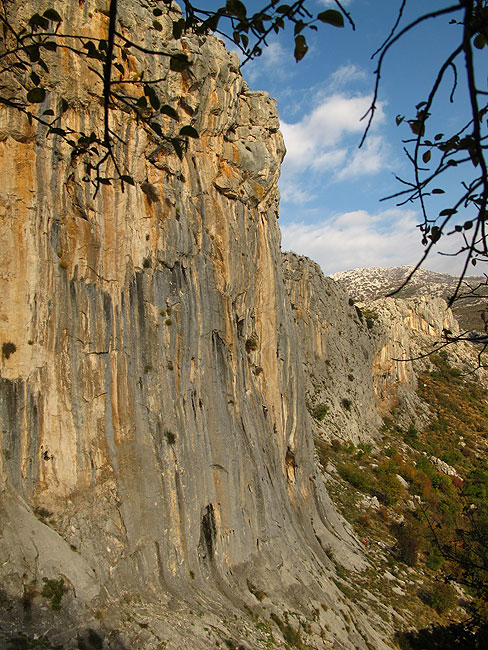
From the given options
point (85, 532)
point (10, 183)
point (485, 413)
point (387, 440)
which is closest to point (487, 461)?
point (387, 440)

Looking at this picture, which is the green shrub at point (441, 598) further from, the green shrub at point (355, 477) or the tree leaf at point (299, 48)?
the tree leaf at point (299, 48)

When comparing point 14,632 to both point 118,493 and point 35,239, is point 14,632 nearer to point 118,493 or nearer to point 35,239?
point 118,493

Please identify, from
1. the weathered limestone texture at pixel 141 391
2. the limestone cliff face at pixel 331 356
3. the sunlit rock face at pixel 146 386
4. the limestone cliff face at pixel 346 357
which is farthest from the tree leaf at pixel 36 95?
the limestone cliff face at pixel 331 356

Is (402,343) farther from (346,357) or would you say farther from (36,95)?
(36,95)

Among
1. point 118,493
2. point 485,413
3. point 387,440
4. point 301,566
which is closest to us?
point 118,493

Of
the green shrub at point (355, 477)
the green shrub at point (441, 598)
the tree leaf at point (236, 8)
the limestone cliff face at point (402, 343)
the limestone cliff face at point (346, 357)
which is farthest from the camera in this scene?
the limestone cliff face at point (402, 343)

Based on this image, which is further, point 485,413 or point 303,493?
point 485,413

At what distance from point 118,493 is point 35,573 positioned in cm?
240

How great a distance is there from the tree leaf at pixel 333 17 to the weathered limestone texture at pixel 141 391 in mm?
9373

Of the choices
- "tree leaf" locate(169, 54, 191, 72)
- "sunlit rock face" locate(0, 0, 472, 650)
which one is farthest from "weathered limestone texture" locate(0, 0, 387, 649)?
"tree leaf" locate(169, 54, 191, 72)

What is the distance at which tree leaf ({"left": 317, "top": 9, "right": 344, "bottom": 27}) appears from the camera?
216 cm

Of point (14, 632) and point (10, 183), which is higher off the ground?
point (10, 183)

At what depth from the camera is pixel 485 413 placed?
56500 mm

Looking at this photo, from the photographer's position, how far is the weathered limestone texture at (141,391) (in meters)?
9.73
